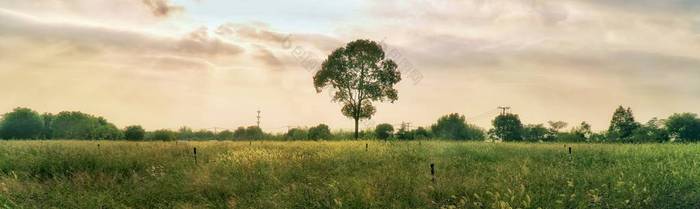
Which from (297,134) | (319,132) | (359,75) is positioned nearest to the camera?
(359,75)

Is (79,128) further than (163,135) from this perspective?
Yes

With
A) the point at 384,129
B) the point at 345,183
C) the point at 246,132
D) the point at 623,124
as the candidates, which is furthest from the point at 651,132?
the point at 345,183

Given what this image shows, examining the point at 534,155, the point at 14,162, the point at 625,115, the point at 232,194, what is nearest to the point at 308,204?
the point at 232,194

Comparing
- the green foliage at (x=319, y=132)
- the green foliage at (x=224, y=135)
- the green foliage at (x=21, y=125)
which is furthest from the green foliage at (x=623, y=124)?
the green foliage at (x=21, y=125)

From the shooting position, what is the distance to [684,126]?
7575cm

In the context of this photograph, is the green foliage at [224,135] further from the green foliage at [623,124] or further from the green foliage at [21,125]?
the green foliage at [623,124]

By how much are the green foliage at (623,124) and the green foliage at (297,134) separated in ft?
162

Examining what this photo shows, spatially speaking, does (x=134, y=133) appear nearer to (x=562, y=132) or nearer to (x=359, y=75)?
(x=359, y=75)

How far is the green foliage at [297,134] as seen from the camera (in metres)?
60.8

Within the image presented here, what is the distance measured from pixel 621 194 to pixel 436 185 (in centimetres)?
331

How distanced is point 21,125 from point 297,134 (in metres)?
55.6

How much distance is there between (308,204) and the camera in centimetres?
905

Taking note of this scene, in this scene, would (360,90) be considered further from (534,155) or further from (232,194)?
(232,194)

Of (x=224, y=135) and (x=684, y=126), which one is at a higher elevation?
(x=684, y=126)
